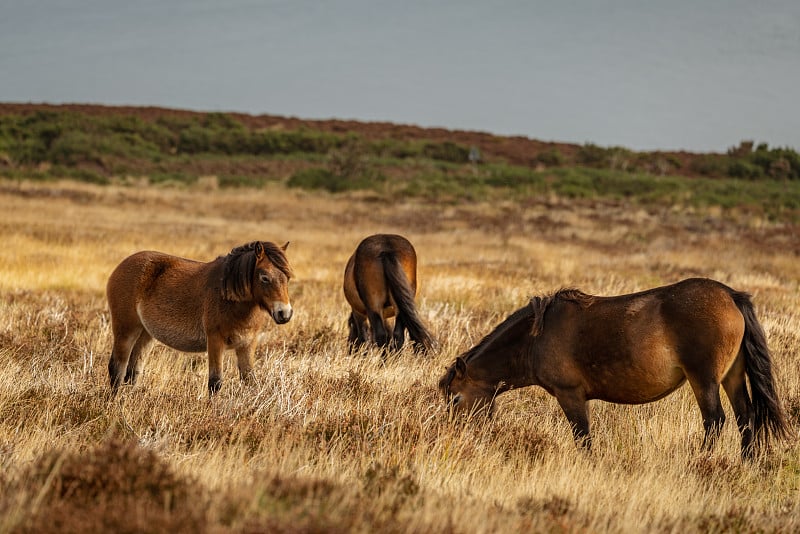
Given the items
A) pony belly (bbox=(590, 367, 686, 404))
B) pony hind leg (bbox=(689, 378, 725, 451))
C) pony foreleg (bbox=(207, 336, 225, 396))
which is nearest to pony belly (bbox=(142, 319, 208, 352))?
pony foreleg (bbox=(207, 336, 225, 396))

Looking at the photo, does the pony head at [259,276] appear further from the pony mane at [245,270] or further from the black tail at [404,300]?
the black tail at [404,300]

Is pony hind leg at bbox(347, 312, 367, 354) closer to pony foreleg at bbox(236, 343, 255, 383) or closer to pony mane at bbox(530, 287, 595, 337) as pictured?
pony foreleg at bbox(236, 343, 255, 383)

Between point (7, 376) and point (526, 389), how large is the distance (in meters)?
4.49

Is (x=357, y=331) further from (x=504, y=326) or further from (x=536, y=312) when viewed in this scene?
(x=536, y=312)

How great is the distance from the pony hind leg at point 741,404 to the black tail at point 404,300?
11.4 ft

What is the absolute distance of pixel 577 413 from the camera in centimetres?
535

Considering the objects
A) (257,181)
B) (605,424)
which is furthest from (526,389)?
(257,181)

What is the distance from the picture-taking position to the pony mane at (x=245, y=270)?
5895 mm

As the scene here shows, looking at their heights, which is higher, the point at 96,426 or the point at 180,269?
the point at 180,269

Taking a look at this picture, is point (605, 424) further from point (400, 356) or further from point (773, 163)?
point (773, 163)

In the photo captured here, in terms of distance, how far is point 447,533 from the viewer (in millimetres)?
3143

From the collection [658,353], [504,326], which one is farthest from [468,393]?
[658,353]

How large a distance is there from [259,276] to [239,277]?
0.80 ft

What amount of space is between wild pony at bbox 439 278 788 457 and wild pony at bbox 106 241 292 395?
6.59 ft
